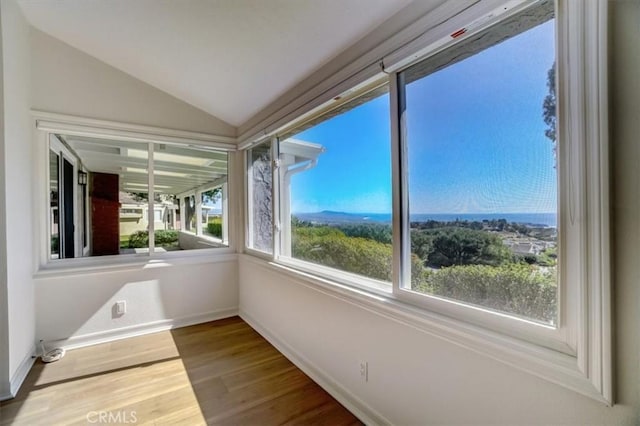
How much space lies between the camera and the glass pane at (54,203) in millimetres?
2723

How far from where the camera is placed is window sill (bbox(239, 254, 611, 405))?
3.09ft

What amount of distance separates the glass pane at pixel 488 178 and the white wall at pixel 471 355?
0.65 ft

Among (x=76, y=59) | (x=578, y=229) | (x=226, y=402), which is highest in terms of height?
(x=76, y=59)

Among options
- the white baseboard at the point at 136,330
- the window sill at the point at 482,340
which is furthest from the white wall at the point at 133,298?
the window sill at the point at 482,340

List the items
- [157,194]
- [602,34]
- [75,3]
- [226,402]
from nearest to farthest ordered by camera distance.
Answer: [602,34] → [226,402] → [75,3] → [157,194]

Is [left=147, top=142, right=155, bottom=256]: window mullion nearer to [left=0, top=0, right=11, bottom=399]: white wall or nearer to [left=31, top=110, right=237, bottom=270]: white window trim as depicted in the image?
[left=31, top=110, right=237, bottom=270]: white window trim

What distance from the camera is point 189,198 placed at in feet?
11.8

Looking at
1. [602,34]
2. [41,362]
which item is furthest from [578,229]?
[41,362]

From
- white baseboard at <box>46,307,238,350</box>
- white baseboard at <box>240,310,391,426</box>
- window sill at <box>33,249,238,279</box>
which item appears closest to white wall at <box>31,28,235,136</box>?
window sill at <box>33,249,238,279</box>

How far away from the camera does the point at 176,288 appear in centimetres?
322

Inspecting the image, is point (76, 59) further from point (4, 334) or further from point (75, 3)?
point (4, 334)

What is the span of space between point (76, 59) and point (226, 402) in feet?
10.7

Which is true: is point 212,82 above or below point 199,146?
above

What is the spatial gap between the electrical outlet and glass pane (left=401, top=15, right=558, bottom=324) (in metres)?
0.61
